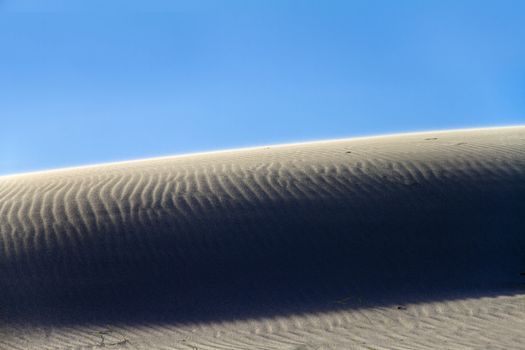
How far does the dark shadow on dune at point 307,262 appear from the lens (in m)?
7.98

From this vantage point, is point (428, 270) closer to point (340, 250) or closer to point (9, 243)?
point (340, 250)

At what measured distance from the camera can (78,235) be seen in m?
9.95

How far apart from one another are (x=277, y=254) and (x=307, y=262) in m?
0.44

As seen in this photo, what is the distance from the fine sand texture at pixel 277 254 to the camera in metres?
7.03

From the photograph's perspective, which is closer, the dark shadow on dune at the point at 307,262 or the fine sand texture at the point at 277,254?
the fine sand texture at the point at 277,254

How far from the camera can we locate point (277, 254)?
9.23m

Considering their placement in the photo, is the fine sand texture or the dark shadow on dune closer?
the fine sand texture

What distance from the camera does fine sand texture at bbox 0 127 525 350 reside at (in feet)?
23.1

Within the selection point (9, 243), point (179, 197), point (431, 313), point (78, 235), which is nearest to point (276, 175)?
point (179, 197)

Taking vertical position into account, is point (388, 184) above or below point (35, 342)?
above

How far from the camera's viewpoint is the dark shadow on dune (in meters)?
7.98

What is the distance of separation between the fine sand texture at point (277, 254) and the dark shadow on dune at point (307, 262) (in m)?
0.03

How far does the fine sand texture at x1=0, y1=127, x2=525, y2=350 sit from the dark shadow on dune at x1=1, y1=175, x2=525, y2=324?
3cm

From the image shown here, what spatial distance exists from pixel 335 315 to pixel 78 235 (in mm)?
4191
